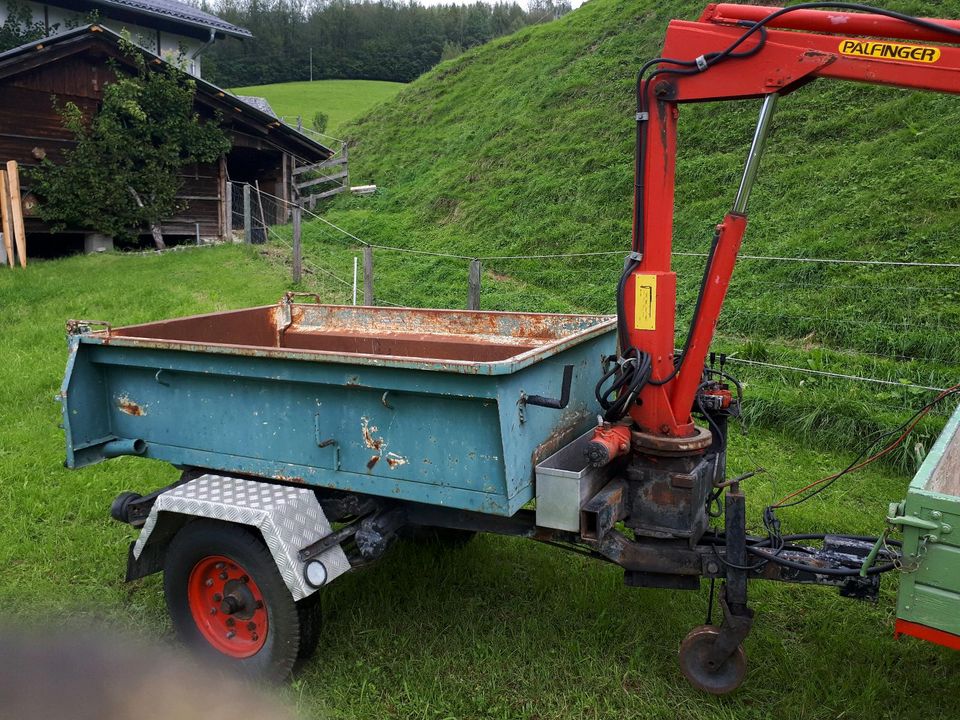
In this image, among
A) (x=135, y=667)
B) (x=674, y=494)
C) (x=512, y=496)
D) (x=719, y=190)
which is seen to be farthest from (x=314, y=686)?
(x=719, y=190)

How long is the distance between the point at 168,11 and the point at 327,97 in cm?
2625

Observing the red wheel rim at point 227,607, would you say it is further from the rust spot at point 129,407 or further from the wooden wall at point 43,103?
the wooden wall at point 43,103

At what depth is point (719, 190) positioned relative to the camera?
38.4ft

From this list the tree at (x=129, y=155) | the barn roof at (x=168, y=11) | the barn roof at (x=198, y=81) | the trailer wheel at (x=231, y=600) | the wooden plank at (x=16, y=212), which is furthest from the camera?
the barn roof at (x=168, y=11)

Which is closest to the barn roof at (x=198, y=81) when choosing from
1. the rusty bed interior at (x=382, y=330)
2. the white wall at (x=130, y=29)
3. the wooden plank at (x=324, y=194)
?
the wooden plank at (x=324, y=194)

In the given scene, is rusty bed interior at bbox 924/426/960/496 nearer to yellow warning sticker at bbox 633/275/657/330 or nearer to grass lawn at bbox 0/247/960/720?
grass lawn at bbox 0/247/960/720

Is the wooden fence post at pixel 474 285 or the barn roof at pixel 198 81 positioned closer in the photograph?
the wooden fence post at pixel 474 285

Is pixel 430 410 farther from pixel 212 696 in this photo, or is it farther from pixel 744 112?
pixel 744 112

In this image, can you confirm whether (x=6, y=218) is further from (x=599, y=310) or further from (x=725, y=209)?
(x=725, y=209)

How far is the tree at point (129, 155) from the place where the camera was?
53.4ft

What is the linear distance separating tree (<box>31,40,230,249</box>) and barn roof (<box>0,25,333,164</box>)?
13.4 inches

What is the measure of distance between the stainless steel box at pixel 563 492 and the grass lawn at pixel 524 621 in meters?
0.85

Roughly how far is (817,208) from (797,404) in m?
4.41

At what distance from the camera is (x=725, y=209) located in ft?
36.6
